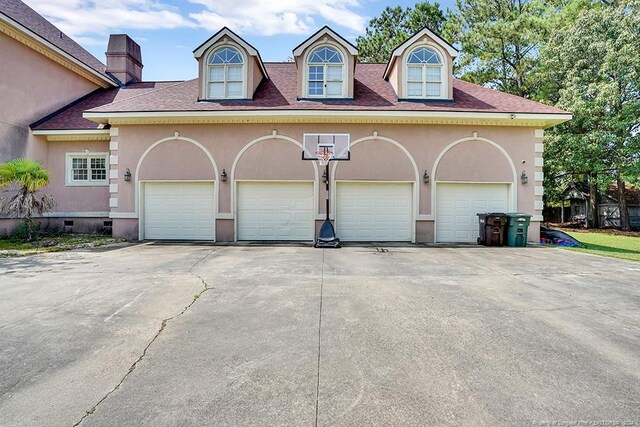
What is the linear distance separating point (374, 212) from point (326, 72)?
17.1 ft

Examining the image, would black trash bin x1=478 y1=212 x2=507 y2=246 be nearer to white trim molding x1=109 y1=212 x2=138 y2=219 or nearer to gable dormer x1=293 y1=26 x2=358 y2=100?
gable dormer x1=293 y1=26 x2=358 y2=100

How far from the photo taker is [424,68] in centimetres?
1147

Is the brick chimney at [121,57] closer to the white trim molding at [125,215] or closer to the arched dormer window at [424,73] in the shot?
the white trim molding at [125,215]

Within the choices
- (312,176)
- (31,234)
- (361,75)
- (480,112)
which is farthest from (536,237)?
(31,234)

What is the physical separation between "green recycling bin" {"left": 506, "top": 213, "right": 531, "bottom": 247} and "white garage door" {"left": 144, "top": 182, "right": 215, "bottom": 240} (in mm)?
10004

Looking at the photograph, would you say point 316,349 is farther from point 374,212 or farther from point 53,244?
point 53,244

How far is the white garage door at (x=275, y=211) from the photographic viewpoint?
11.1 metres

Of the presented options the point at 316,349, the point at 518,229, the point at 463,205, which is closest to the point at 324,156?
the point at 463,205

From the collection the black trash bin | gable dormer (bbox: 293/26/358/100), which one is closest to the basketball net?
gable dormer (bbox: 293/26/358/100)

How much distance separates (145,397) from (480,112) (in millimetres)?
11377

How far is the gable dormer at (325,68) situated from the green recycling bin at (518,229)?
6.71 meters

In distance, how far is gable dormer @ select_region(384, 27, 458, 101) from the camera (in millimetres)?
11398

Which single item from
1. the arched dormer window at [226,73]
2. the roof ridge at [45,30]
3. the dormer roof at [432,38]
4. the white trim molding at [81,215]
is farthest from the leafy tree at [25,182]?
the dormer roof at [432,38]

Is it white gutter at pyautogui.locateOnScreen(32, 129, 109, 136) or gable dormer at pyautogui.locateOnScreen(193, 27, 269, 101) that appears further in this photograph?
white gutter at pyautogui.locateOnScreen(32, 129, 109, 136)
